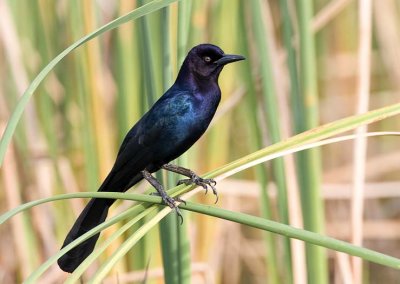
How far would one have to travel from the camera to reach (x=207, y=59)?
145 centimetres

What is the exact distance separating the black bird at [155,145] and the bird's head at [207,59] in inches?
1.2

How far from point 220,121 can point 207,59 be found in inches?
14.2

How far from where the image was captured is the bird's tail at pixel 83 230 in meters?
1.27

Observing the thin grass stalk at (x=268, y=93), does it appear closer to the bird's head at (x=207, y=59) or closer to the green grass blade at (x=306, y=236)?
the bird's head at (x=207, y=59)

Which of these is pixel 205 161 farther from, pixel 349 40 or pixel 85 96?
pixel 349 40

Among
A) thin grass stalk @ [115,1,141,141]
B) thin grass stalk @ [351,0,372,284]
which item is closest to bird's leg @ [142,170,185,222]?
thin grass stalk @ [115,1,141,141]

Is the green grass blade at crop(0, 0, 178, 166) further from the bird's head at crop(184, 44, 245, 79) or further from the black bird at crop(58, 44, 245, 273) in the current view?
the bird's head at crop(184, 44, 245, 79)

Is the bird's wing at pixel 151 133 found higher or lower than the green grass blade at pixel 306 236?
higher

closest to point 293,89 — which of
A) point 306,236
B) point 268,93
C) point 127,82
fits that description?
point 268,93

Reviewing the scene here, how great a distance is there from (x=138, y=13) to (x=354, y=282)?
2.50 ft

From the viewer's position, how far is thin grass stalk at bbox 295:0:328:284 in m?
1.21

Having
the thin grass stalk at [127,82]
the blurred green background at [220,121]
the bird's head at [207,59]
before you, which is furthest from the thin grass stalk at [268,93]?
the thin grass stalk at [127,82]

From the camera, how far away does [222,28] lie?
1.69 m

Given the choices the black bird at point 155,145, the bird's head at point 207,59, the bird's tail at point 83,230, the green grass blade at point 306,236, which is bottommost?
the green grass blade at point 306,236
